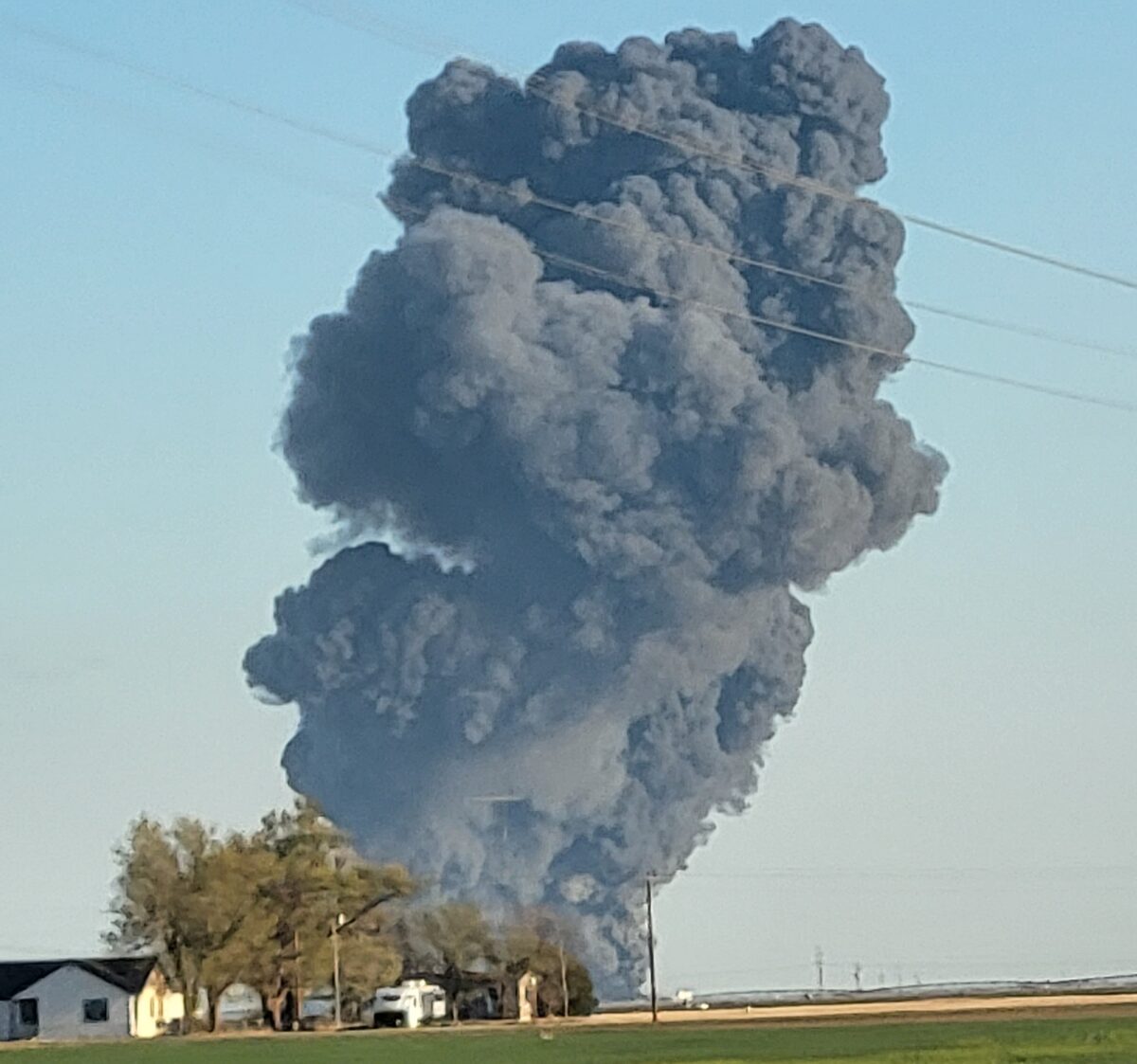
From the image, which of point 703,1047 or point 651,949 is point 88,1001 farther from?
point 703,1047

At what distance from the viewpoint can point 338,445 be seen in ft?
330

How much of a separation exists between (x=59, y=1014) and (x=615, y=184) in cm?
3089

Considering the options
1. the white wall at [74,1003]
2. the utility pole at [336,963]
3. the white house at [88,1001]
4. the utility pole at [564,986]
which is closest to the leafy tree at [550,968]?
the utility pole at [564,986]

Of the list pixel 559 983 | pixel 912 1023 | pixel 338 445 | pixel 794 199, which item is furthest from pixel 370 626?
pixel 912 1023

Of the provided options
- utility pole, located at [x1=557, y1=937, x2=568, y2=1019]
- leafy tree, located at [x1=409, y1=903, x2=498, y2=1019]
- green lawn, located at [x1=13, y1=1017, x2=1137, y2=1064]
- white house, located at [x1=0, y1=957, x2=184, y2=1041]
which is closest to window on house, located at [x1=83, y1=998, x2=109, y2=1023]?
white house, located at [x1=0, y1=957, x2=184, y2=1041]

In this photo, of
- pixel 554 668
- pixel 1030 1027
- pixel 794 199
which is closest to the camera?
pixel 1030 1027

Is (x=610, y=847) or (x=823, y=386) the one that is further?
(x=610, y=847)

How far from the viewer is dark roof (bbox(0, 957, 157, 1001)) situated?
95.4 metres

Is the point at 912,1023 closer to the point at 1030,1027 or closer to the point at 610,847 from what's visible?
the point at 1030,1027

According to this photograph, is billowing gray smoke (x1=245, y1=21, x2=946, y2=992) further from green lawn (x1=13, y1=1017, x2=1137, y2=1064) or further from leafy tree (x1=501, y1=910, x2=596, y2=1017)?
green lawn (x1=13, y1=1017, x2=1137, y2=1064)

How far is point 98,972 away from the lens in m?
95.9

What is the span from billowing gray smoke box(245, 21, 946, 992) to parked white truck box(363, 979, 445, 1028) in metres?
9.00

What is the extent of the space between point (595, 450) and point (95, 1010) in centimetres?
2319

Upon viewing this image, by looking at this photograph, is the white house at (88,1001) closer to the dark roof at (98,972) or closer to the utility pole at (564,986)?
the dark roof at (98,972)
